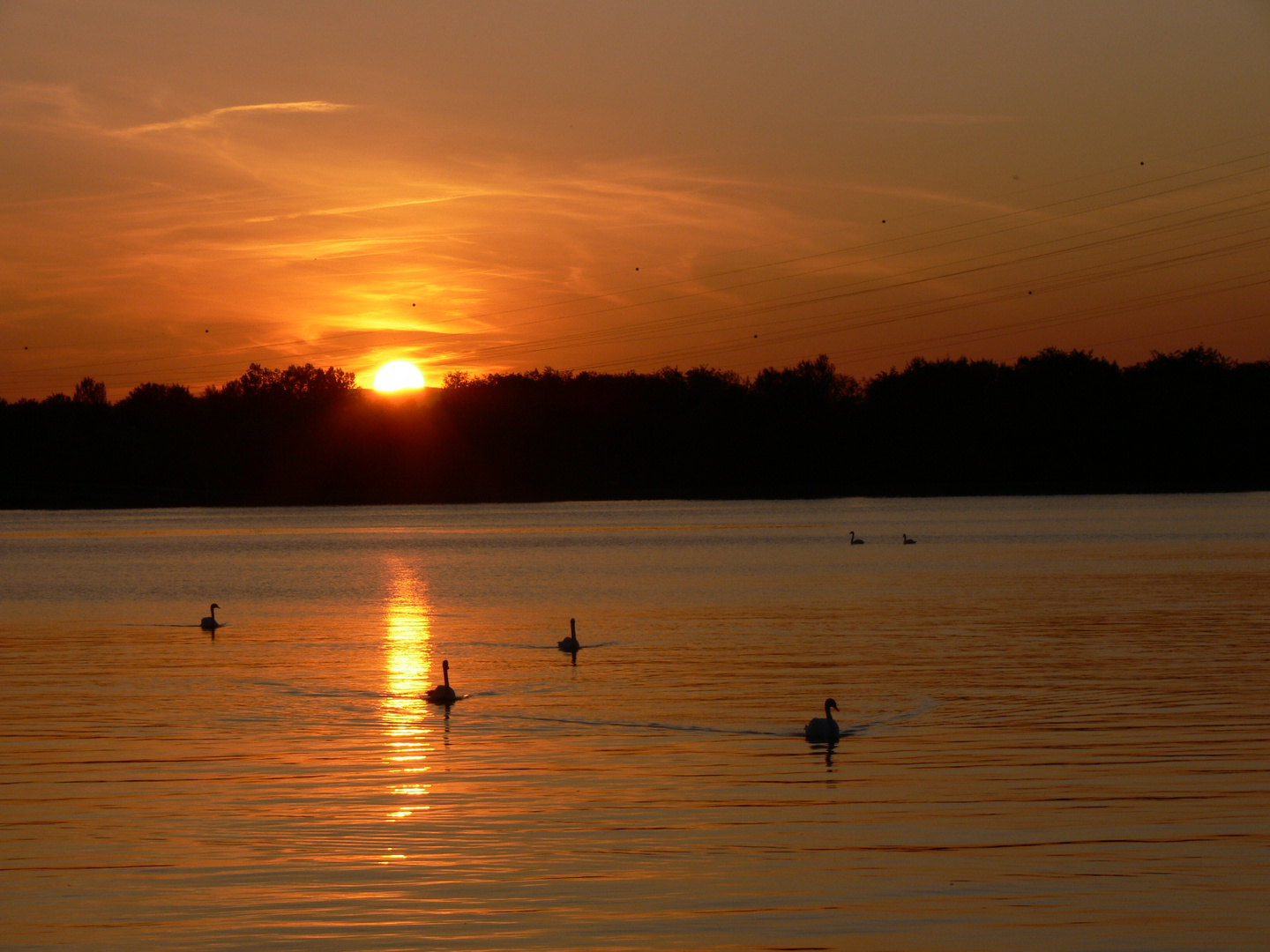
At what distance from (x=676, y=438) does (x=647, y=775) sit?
162 m

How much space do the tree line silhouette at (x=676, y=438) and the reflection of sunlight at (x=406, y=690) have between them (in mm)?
124787

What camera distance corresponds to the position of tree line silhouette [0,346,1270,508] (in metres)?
166

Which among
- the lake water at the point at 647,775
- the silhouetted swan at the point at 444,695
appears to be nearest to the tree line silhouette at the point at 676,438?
the lake water at the point at 647,775

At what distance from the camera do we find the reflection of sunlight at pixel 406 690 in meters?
20.3

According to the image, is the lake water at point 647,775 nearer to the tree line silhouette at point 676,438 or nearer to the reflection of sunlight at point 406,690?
the reflection of sunlight at point 406,690

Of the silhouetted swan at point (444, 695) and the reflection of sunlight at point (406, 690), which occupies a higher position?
the silhouetted swan at point (444, 695)

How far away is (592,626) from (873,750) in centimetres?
2151

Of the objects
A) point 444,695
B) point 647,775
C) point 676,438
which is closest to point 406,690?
point 444,695

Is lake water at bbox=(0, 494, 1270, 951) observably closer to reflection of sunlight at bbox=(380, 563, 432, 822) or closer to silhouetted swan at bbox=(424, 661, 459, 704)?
reflection of sunlight at bbox=(380, 563, 432, 822)

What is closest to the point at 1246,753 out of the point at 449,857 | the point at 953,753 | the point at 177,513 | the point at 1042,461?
the point at 953,753

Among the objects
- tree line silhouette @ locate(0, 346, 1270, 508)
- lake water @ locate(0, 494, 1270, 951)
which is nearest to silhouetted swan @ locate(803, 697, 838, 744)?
lake water @ locate(0, 494, 1270, 951)

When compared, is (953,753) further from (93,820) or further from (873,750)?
(93,820)

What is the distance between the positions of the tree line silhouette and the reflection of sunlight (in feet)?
409

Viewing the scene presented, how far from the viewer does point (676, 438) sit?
181625 mm
